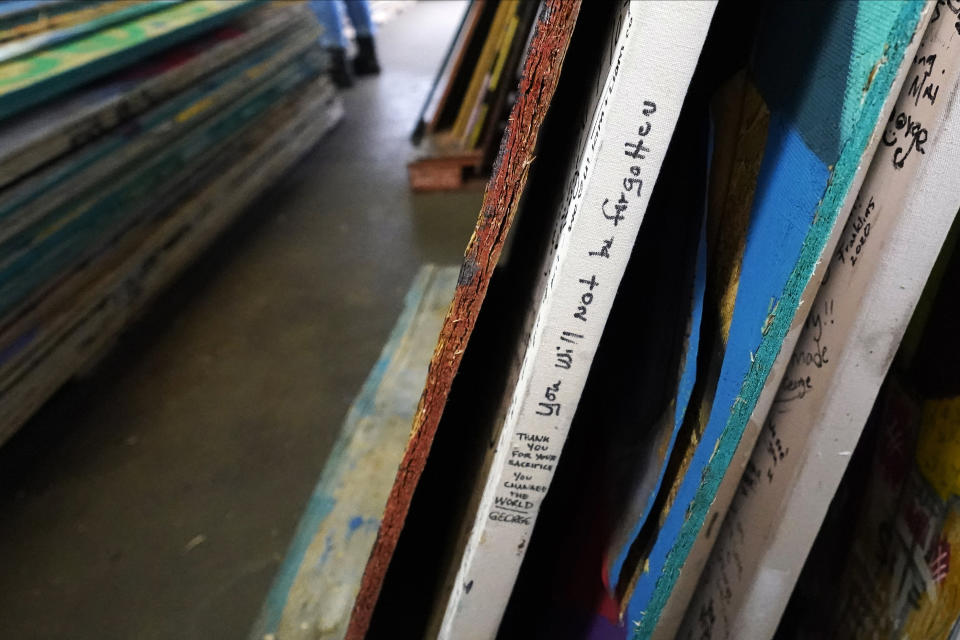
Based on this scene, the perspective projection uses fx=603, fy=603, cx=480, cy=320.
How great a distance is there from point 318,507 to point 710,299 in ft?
3.20

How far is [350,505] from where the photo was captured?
125 cm

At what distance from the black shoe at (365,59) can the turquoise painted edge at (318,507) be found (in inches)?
132

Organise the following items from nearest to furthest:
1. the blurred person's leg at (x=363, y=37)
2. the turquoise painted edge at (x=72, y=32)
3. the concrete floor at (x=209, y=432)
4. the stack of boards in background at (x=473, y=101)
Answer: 1. the concrete floor at (x=209, y=432)
2. the turquoise painted edge at (x=72, y=32)
3. the stack of boards in background at (x=473, y=101)
4. the blurred person's leg at (x=363, y=37)

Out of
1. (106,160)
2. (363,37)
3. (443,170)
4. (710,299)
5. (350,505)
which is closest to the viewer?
(710,299)

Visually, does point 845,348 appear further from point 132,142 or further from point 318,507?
point 132,142

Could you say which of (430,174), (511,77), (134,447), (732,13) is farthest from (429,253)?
(732,13)

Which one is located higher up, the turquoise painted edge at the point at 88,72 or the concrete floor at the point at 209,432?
the turquoise painted edge at the point at 88,72

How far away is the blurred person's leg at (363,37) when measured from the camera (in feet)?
14.0

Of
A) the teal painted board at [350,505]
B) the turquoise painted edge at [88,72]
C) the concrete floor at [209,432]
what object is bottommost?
the concrete floor at [209,432]

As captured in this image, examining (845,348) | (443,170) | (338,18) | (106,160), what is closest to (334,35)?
(338,18)

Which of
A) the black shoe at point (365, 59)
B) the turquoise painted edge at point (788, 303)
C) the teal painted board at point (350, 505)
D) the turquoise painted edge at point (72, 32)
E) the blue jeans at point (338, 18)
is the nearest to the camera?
the turquoise painted edge at point (788, 303)

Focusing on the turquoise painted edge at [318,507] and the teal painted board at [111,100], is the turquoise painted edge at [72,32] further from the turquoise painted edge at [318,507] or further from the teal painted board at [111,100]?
the turquoise painted edge at [318,507]

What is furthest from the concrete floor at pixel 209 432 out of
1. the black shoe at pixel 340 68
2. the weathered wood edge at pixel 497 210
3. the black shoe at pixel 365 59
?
the black shoe at pixel 365 59

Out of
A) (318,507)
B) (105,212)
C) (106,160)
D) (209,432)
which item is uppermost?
(106,160)
